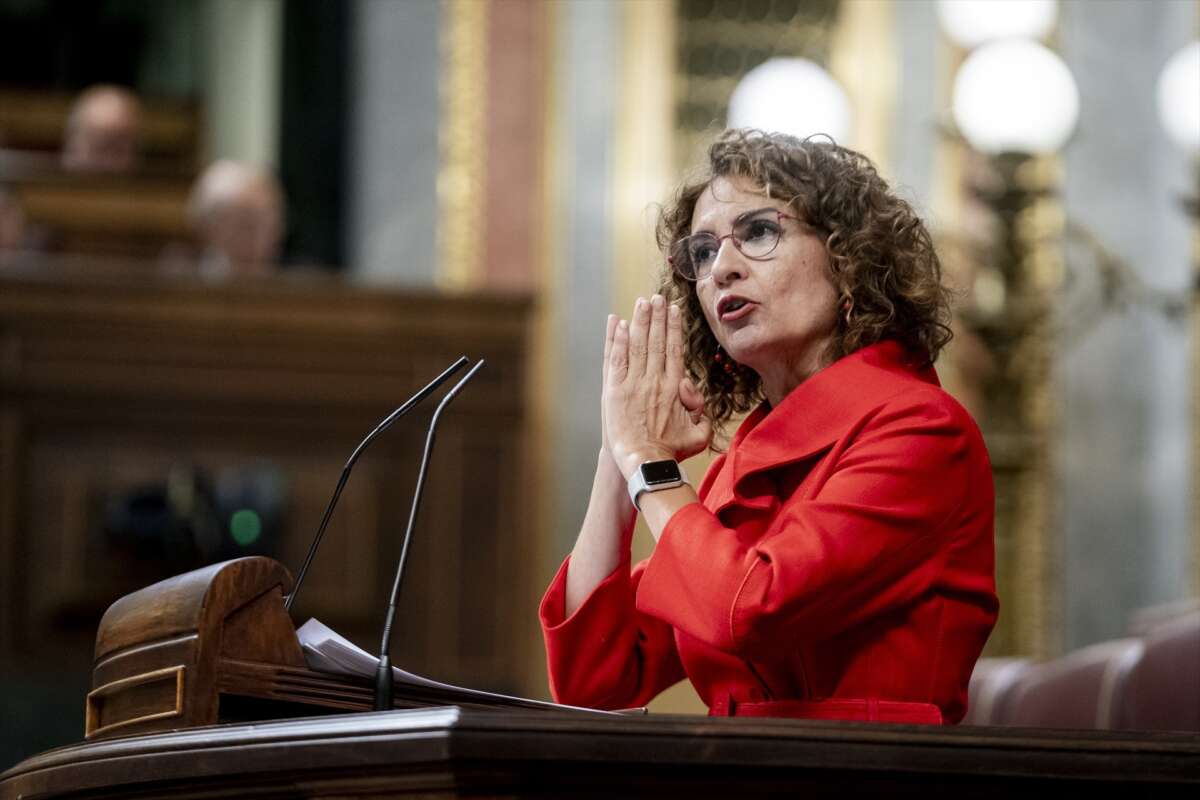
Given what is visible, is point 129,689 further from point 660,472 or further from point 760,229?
point 760,229

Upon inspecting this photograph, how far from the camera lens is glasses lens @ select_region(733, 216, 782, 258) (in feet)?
7.06

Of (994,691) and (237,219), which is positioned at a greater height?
(237,219)

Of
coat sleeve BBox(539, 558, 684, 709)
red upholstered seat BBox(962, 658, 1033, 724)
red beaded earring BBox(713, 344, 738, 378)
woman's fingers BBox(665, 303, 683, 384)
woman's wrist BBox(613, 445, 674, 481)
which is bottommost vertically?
red upholstered seat BBox(962, 658, 1033, 724)

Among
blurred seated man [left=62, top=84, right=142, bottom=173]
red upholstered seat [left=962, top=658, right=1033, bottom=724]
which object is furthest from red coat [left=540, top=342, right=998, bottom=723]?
blurred seated man [left=62, top=84, right=142, bottom=173]

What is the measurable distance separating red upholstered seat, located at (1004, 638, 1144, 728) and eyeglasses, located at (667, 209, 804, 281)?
889mm

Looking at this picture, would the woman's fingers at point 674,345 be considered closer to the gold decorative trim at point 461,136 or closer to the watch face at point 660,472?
the watch face at point 660,472

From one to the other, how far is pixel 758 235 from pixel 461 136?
5144mm

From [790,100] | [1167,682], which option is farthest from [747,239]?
[790,100]

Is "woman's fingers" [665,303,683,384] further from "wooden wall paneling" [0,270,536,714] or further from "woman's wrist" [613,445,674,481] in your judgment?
"wooden wall paneling" [0,270,536,714]

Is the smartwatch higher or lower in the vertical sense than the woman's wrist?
lower

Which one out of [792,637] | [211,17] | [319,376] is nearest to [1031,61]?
[319,376]

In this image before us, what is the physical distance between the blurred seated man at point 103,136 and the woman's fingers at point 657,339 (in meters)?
5.75

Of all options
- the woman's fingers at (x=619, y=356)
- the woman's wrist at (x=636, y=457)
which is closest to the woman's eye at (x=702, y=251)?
the woman's fingers at (x=619, y=356)

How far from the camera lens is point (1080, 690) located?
3174mm
